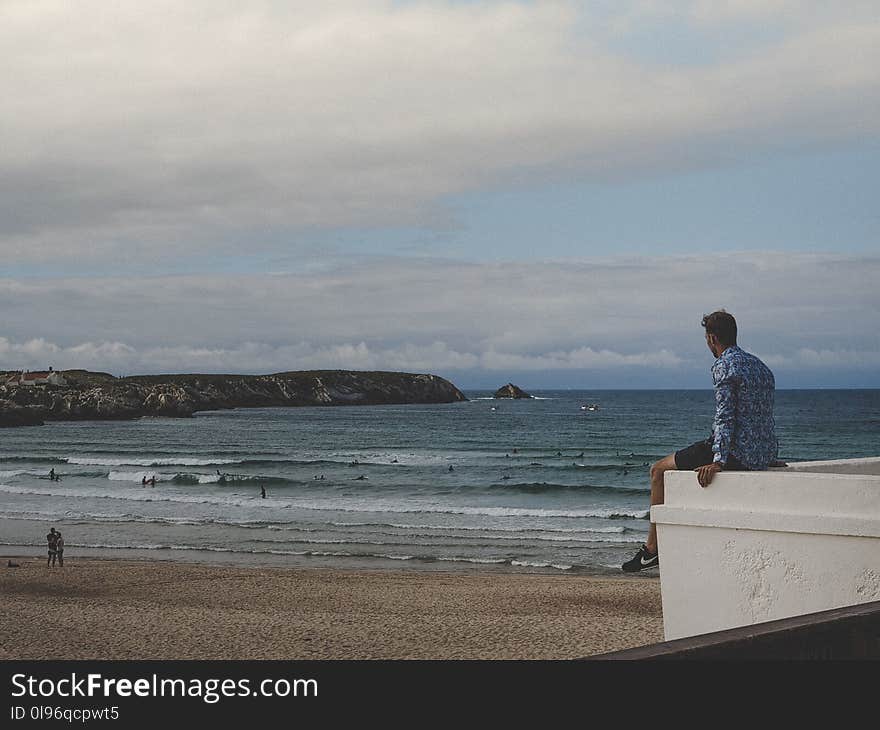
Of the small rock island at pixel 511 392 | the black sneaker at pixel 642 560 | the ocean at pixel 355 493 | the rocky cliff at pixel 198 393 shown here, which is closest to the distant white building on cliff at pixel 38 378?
the rocky cliff at pixel 198 393

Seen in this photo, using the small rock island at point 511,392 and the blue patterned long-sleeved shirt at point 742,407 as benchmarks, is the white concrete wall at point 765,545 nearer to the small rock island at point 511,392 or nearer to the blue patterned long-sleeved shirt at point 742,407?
the blue patterned long-sleeved shirt at point 742,407

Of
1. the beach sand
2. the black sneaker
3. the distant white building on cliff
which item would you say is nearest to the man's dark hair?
the black sneaker

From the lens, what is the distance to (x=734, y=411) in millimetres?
5723

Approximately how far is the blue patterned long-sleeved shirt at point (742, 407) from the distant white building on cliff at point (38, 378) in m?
122

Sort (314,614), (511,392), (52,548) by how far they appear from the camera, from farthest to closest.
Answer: (511,392) < (52,548) < (314,614)

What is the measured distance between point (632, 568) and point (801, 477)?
3.91 feet

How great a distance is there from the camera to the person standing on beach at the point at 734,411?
571cm

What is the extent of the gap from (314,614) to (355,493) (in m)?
21.5

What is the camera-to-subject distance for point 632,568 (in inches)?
236

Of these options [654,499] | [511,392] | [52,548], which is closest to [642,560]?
[654,499]

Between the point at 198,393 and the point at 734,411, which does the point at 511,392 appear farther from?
the point at 734,411

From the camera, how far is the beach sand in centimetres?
1257

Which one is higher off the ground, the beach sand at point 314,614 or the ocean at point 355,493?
the beach sand at point 314,614

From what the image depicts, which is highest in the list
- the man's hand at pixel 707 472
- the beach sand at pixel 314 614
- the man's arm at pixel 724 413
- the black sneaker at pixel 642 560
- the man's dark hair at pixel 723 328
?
the man's dark hair at pixel 723 328
